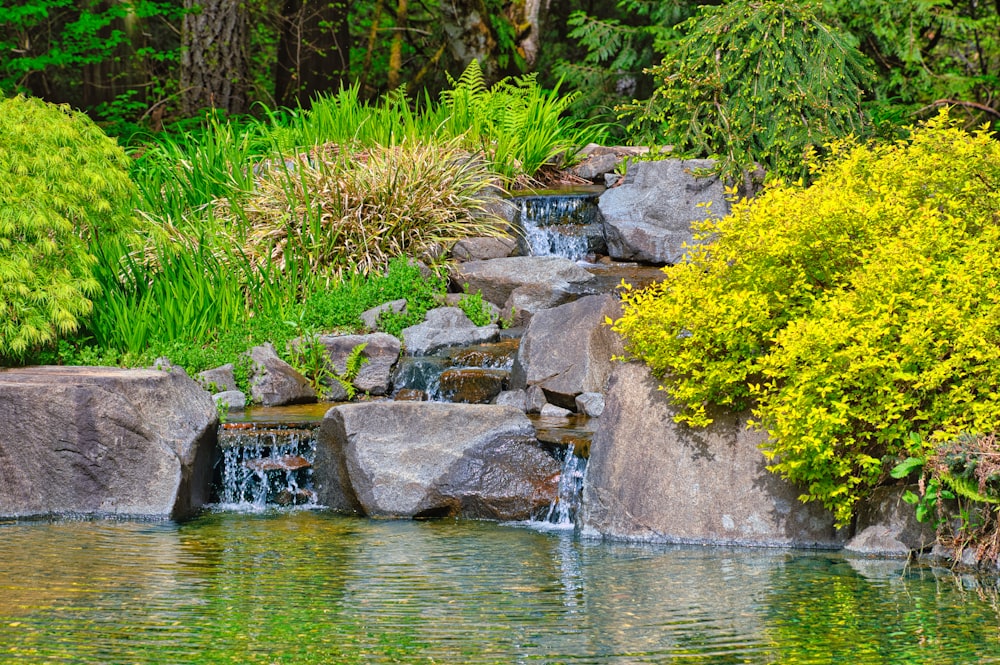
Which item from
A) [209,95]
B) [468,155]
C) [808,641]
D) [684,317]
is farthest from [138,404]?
[209,95]

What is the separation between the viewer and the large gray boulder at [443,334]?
395 inches

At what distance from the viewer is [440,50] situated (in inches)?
669

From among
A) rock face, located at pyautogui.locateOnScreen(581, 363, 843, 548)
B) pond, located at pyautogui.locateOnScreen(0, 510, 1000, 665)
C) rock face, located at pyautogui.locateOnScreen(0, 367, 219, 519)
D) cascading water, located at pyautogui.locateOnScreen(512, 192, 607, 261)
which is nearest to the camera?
pond, located at pyautogui.locateOnScreen(0, 510, 1000, 665)

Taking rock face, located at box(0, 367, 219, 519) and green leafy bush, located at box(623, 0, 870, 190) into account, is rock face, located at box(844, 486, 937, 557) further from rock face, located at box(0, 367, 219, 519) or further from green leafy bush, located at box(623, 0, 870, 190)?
green leafy bush, located at box(623, 0, 870, 190)

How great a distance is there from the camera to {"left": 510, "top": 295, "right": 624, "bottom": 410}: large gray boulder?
876 cm

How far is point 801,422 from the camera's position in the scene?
595 centimetres

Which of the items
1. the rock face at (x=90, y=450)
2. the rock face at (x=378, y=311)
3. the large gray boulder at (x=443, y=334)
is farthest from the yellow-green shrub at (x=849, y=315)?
the rock face at (x=378, y=311)

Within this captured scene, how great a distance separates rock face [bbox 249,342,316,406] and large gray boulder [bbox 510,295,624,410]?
1.70 m

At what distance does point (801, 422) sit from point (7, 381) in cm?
454

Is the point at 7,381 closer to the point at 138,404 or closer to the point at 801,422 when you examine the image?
the point at 138,404

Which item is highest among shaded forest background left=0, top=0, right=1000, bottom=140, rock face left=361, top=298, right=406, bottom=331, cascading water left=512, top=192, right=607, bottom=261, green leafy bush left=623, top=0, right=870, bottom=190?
shaded forest background left=0, top=0, right=1000, bottom=140

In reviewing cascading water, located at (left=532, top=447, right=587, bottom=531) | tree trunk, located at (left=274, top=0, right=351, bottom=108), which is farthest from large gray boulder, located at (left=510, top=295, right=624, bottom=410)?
tree trunk, located at (left=274, top=0, right=351, bottom=108)

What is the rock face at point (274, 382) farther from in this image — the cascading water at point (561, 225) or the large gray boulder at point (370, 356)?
the cascading water at point (561, 225)

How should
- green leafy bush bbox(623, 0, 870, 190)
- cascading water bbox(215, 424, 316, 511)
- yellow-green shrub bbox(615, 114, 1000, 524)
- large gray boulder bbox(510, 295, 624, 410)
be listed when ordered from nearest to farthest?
1. yellow-green shrub bbox(615, 114, 1000, 524)
2. cascading water bbox(215, 424, 316, 511)
3. large gray boulder bbox(510, 295, 624, 410)
4. green leafy bush bbox(623, 0, 870, 190)
